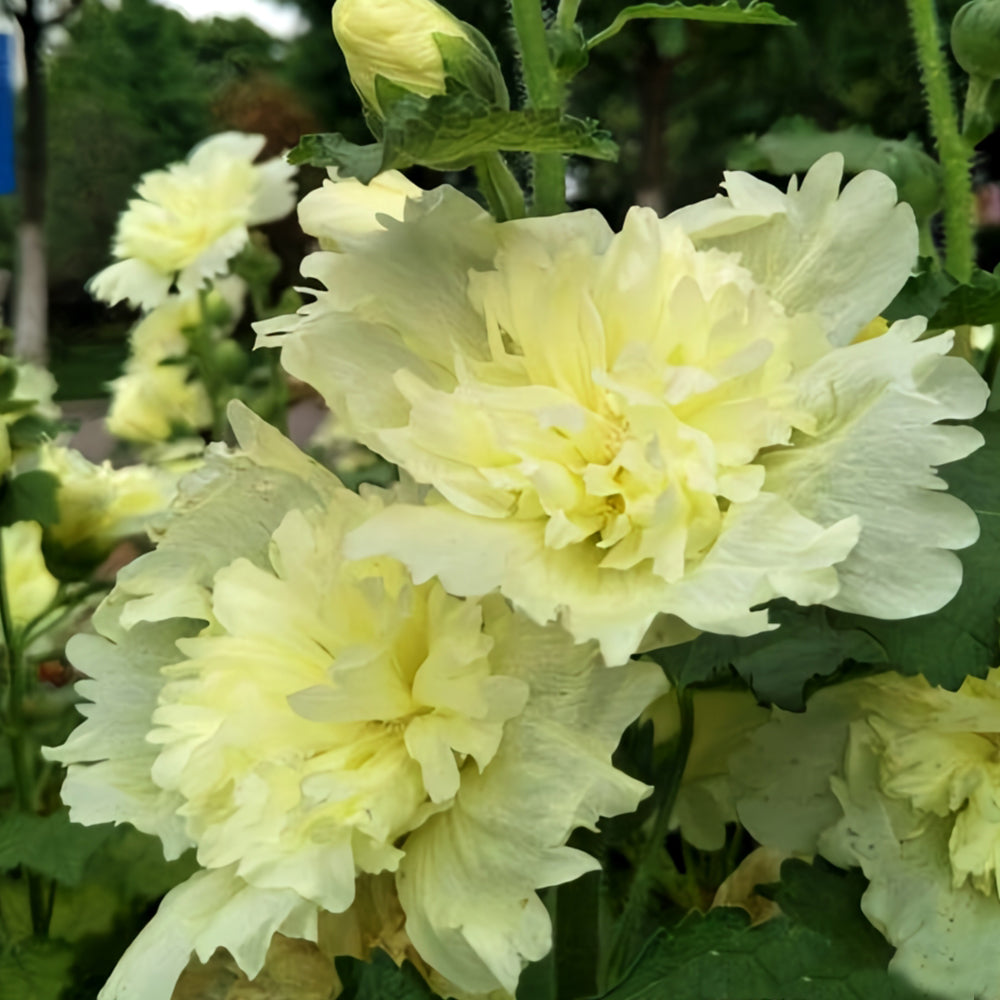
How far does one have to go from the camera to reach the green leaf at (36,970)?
29 centimetres

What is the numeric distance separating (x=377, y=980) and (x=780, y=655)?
10 cm

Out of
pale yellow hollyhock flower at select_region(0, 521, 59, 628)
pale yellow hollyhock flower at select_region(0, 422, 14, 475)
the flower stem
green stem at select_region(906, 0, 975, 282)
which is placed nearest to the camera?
green stem at select_region(906, 0, 975, 282)

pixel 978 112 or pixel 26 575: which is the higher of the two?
pixel 978 112

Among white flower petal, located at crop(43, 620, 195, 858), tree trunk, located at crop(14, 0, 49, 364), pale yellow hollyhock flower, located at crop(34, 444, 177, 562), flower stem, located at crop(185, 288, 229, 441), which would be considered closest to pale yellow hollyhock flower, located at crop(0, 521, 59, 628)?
pale yellow hollyhock flower, located at crop(34, 444, 177, 562)

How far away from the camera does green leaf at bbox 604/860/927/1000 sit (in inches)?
7.6

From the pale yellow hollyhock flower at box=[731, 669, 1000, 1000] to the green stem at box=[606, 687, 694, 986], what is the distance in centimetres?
1

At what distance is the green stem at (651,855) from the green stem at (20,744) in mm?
194

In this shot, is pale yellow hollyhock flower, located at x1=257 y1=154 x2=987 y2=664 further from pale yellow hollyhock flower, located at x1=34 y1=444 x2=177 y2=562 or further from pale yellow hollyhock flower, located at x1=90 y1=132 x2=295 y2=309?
pale yellow hollyhock flower, located at x1=90 y1=132 x2=295 y2=309

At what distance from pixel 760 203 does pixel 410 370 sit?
0.07 m

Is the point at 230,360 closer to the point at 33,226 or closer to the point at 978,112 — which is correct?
the point at 978,112

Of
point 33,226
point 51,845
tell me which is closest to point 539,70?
point 51,845

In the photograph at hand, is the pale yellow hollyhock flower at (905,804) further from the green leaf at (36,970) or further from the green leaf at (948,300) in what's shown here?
the green leaf at (36,970)

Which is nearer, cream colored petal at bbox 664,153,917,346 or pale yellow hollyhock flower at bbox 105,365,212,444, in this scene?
cream colored petal at bbox 664,153,917,346

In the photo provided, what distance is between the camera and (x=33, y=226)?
136 cm
